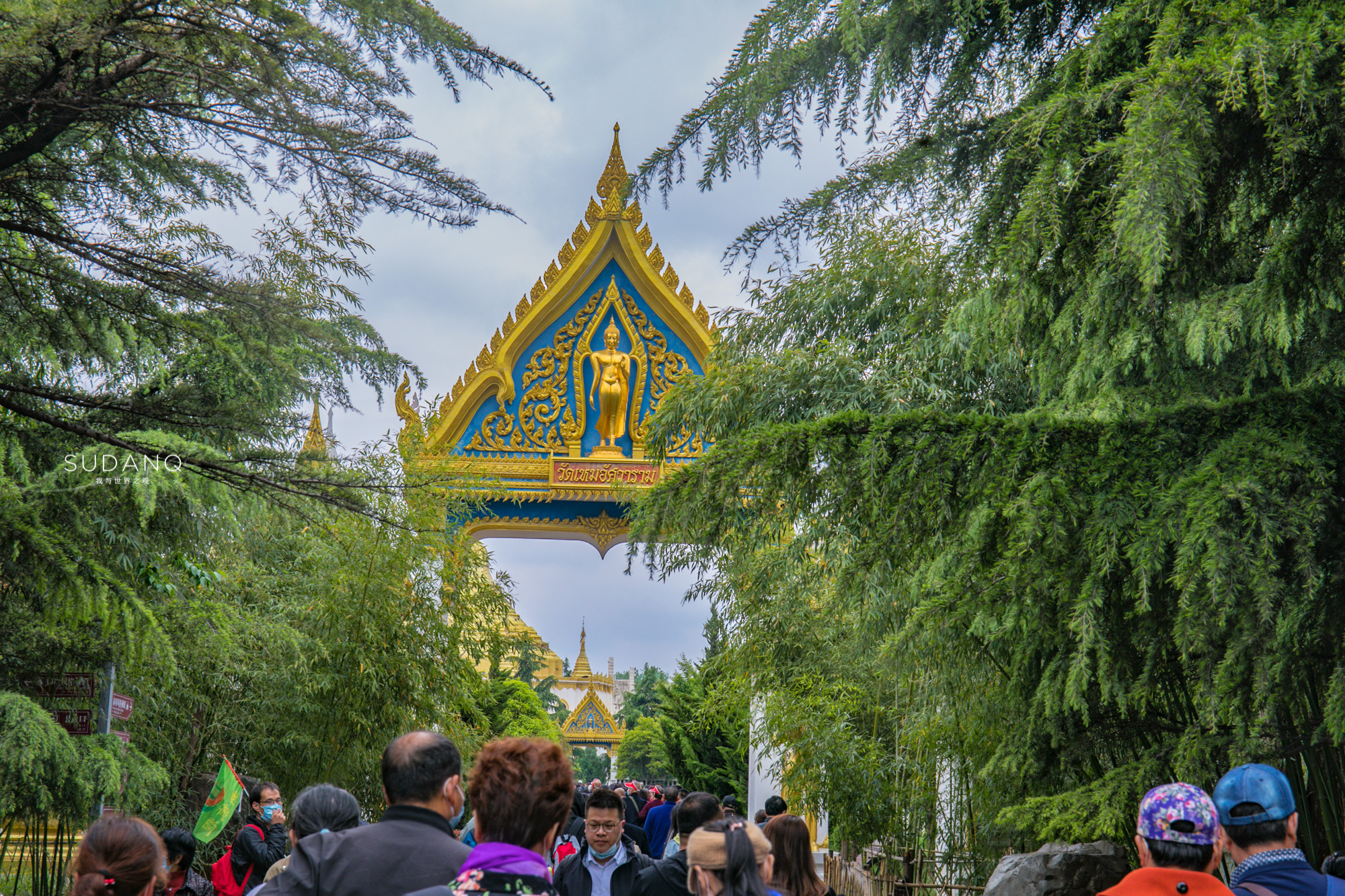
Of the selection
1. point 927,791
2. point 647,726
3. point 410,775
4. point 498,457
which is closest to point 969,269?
point 410,775

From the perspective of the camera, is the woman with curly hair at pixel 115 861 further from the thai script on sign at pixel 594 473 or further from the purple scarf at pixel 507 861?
the thai script on sign at pixel 594 473

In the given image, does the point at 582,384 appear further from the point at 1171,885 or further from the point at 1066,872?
the point at 1171,885

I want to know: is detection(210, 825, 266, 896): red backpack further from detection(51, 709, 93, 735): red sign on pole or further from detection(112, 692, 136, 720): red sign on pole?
detection(112, 692, 136, 720): red sign on pole

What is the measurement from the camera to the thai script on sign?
1202 cm

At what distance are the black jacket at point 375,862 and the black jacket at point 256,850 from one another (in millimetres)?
2263

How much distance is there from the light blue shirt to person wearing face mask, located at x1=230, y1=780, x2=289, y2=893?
1.21 metres

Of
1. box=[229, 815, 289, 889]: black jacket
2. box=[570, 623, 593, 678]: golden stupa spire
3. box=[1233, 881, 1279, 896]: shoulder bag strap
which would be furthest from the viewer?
box=[570, 623, 593, 678]: golden stupa spire

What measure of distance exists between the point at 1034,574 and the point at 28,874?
9.47 m

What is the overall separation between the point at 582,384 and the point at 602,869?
8681 mm

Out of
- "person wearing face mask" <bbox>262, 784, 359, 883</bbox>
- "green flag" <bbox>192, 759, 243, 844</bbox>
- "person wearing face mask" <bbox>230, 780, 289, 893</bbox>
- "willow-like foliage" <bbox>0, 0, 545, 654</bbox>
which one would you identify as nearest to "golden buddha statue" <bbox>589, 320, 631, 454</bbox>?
"willow-like foliage" <bbox>0, 0, 545, 654</bbox>

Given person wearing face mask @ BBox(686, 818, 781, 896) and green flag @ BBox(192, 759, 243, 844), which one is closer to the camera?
person wearing face mask @ BBox(686, 818, 781, 896)

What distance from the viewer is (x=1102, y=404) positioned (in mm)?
3900

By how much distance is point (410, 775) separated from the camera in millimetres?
2123

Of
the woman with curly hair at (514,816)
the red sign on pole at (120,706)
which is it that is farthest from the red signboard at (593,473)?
the woman with curly hair at (514,816)
